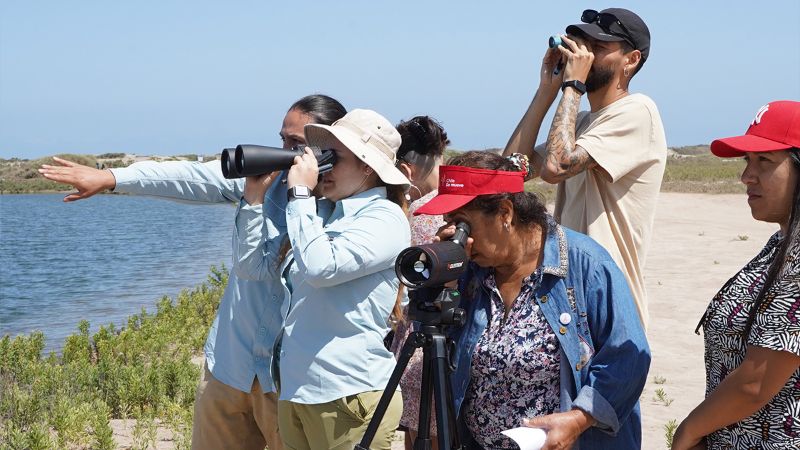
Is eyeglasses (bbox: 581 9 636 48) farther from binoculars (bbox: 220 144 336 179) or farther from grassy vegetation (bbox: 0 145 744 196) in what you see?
grassy vegetation (bbox: 0 145 744 196)

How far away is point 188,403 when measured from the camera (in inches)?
262

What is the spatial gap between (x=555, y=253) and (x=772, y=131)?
0.64m

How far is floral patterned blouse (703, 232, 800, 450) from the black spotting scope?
67 cm

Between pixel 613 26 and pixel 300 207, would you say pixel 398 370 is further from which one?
pixel 613 26

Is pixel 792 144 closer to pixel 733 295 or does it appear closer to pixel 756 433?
pixel 733 295

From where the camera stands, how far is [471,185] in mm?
2432

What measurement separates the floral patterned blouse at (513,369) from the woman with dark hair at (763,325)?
14.9 inches

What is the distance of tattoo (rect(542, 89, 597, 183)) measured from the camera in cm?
305

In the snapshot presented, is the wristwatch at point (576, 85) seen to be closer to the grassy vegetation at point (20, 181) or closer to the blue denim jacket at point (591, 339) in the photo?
the blue denim jacket at point (591, 339)

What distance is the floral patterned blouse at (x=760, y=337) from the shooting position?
206cm

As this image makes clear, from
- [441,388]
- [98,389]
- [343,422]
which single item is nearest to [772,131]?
[441,388]

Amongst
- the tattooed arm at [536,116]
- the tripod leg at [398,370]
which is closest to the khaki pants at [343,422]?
the tripod leg at [398,370]

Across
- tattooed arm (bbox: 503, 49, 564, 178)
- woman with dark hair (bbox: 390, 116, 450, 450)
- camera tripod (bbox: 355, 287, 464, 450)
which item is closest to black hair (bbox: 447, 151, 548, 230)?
camera tripod (bbox: 355, 287, 464, 450)

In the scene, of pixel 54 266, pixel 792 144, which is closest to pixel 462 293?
pixel 792 144
